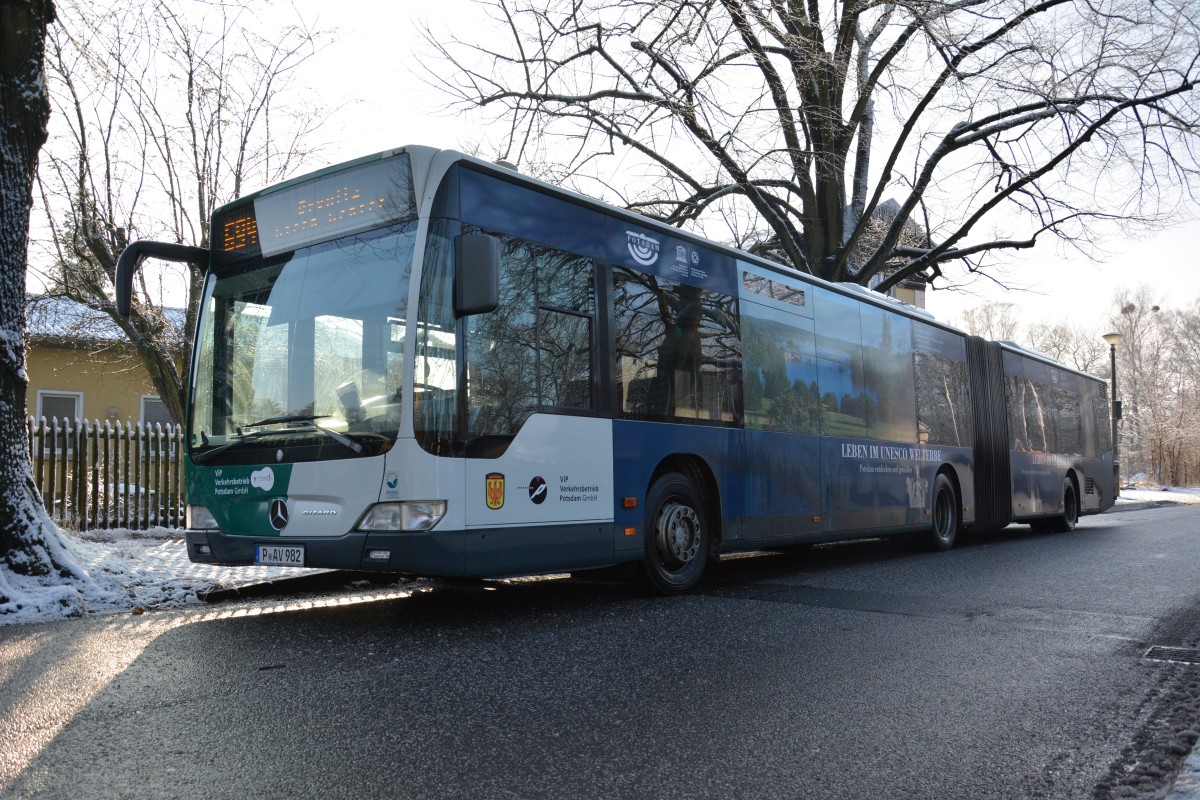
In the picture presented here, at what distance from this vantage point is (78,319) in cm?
1722

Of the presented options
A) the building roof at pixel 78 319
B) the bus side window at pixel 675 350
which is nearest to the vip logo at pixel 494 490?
the bus side window at pixel 675 350

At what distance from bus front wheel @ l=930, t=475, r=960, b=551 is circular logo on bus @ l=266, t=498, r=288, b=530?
30.6 feet

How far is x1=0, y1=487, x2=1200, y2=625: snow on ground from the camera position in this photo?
675cm

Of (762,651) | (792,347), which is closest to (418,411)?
(762,651)

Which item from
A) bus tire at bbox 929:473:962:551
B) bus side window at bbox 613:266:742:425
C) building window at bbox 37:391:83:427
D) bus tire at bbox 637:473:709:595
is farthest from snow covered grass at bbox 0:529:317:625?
building window at bbox 37:391:83:427

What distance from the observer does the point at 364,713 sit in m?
4.14

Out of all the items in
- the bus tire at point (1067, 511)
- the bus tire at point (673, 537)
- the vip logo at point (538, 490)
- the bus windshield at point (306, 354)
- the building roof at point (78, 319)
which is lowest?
the bus tire at point (1067, 511)

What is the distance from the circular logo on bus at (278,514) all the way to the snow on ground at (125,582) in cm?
155

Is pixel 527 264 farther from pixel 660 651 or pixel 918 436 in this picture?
pixel 918 436

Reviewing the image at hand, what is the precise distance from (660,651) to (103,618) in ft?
13.2

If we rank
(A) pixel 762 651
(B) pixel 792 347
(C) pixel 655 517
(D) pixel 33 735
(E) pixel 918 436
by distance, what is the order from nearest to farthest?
(D) pixel 33 735, (A) pixel 762 651, (C) pixel 655 517, (B) pixel 792 347, (E) pixel 918 436

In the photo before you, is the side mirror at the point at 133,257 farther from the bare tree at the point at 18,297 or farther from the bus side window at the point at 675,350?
the bus side window at the point at 675,350

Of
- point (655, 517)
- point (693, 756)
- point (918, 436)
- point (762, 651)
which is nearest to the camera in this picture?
point (693, 756)

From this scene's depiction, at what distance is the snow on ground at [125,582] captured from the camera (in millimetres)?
6746
